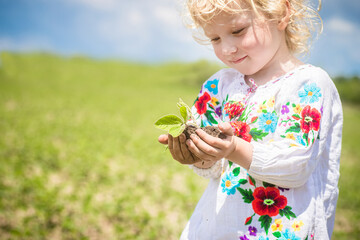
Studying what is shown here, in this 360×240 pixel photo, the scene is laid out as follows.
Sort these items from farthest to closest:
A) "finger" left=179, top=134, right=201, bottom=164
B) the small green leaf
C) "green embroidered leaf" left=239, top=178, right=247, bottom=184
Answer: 1. the small green leaf
2. "green embroidered leaf" left=239, top=178, right=247, bottom=184
3. "finger" left=179, top=134, right=201, bottom=164

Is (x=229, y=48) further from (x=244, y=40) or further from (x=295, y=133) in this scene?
(x=295, y=133)

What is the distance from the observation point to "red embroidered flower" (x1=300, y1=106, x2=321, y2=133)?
1108mm

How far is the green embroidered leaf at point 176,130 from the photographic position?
3.59ft

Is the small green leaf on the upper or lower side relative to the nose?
lower

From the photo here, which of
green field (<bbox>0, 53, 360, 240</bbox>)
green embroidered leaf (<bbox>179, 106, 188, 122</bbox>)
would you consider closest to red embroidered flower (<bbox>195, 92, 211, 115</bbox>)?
green embroidered leaf (<bbox>179, 106, 188, 122</bbox>)

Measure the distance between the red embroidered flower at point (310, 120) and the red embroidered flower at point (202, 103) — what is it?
48cm

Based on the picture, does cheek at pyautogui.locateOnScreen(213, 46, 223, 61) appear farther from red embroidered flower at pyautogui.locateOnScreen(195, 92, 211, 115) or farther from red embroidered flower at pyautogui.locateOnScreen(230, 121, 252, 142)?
red embroidered flower at pyautogui.locateOnScreen(230, 121, 252, 142)

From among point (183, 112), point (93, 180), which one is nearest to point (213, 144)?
point (183, 112)

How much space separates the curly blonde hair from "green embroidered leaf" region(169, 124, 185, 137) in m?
0.50

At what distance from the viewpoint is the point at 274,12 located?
3.95ft

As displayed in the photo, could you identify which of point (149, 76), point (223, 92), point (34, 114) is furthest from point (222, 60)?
point (149, 76)

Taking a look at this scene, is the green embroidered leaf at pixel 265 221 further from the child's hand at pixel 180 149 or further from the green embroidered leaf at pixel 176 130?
the green embroidered leaf at pixel 176 130

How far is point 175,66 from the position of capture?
24672 millimetres

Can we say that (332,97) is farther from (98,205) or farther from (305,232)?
(98,205)
